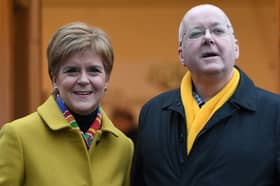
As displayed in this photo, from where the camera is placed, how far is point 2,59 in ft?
17.6

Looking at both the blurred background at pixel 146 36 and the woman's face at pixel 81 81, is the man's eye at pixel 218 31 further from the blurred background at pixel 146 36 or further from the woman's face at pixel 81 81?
the blurred background at pixel 146 36

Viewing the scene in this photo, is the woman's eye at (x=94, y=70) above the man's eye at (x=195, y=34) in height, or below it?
below

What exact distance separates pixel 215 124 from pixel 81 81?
587 millimetres

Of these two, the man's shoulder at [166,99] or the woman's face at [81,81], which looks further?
the man's shoulder at [166,99]

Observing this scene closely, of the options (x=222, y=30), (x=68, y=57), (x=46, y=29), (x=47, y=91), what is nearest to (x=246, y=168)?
(x=222, y=30)

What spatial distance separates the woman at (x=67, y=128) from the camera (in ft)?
9.70

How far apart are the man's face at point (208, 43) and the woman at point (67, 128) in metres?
0.36

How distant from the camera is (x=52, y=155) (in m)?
3.01

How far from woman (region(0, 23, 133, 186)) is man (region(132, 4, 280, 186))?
28 cm

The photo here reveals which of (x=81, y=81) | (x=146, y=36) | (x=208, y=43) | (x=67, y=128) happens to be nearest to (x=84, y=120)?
(x=67, y=128)

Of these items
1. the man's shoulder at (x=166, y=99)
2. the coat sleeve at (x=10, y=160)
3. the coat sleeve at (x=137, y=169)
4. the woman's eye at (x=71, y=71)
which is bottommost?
the coat sleeve at (x=137, y=169)

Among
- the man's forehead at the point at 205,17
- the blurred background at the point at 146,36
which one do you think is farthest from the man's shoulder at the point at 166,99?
the blurred background at the point at 146,36

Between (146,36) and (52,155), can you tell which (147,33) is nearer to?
(146,36)

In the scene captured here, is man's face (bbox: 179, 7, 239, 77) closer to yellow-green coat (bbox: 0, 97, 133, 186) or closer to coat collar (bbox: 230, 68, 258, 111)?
coat collar (bbox: 230, 68, 258, 111)
